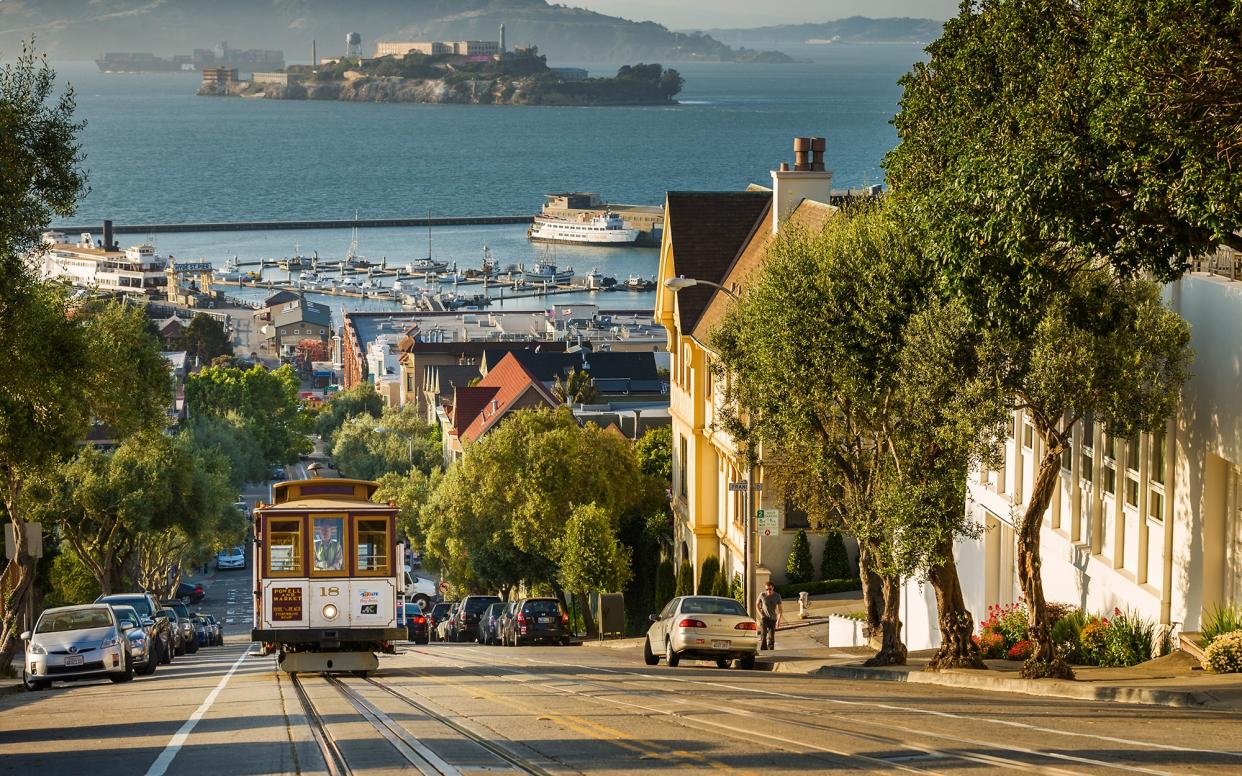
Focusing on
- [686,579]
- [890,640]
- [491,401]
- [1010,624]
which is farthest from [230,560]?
[1010,624]

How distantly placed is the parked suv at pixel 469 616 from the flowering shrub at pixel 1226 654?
122 ft

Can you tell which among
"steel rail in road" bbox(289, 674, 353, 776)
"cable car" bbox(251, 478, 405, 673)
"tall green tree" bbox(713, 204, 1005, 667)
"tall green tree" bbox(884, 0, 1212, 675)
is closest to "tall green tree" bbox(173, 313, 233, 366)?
"cable car" bbox(251, 478, 405, 673)

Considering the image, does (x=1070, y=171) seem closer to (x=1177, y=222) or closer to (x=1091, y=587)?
(x=1177, y=222)

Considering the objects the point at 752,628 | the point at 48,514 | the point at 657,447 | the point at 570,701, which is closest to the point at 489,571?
the point at 657,447

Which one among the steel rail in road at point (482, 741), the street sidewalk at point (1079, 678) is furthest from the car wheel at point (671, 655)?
the steel rail in road at point (482, 741)

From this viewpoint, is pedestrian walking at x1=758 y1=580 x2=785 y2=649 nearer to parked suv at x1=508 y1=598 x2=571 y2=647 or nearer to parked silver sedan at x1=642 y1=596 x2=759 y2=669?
parked silver sedan at x1=642 y1=596 x2=759 y2=669

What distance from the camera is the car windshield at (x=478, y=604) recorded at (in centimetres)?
5794

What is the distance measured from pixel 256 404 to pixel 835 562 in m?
88.0

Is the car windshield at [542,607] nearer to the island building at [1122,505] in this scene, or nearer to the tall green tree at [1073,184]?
the island building at [1122,505]

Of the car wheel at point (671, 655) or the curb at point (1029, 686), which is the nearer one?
the curb at point (1029, 686)

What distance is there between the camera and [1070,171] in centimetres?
1747

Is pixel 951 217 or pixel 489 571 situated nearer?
pixel 951 217

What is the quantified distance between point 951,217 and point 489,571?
43.9m

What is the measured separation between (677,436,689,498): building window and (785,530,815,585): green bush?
9083 millimetres
